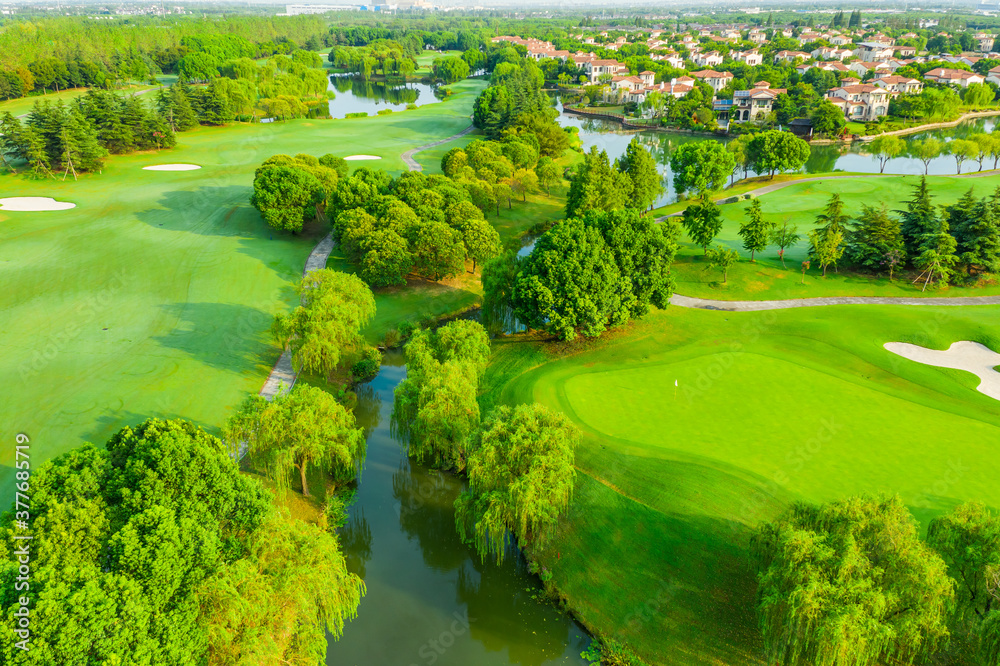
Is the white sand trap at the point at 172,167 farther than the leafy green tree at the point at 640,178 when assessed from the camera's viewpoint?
Yes

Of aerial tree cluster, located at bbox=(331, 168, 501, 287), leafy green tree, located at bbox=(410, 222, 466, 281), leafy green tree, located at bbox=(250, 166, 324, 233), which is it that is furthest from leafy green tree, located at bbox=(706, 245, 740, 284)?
leafy green tree, located at bbox=(250, 166, 324, 233)

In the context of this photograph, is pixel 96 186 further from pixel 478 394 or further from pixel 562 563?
pixel 562 563

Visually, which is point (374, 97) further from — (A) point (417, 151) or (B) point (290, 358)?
(B) point (290, 358)

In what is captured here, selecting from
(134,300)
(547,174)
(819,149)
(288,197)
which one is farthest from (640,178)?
(819,149)

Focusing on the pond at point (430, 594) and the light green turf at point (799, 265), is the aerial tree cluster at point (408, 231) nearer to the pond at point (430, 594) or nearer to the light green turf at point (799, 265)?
the light green turf at point (799, 265)

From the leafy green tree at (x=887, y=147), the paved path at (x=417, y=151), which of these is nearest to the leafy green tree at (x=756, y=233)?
the leafy green tree at (x=887, y=147)

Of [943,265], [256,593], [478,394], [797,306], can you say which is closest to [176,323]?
[478,394]
